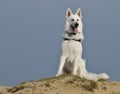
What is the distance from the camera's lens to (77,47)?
17.4m

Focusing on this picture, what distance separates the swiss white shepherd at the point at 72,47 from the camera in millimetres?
17375

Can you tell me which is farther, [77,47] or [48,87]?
[77,47]

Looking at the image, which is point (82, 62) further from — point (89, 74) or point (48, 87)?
point (48, 87)

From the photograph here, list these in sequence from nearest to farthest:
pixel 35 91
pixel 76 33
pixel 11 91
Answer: pixel 35 91
pixel 11 91
pixel 76 33

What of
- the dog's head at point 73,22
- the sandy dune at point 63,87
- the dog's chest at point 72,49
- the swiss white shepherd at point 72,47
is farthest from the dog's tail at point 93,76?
the dog's head at point 73,22

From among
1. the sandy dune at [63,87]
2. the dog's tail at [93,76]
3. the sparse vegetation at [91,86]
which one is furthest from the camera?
the dog's tail at [93,76]

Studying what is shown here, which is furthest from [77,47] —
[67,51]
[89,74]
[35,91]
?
[35,91]

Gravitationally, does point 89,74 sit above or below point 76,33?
below

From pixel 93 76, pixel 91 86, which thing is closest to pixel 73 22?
pixel 93 76

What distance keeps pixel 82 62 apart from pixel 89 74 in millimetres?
947

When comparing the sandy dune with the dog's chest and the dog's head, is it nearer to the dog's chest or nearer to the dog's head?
the dog's chest

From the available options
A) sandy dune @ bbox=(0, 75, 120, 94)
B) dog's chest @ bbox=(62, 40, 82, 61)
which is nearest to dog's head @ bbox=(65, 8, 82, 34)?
dog's chest @ bbox=(62, 40, 82, 61)

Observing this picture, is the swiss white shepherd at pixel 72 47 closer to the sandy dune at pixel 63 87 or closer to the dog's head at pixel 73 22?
the dog's head at pixel 73 22

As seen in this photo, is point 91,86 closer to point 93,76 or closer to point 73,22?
point 93,76
